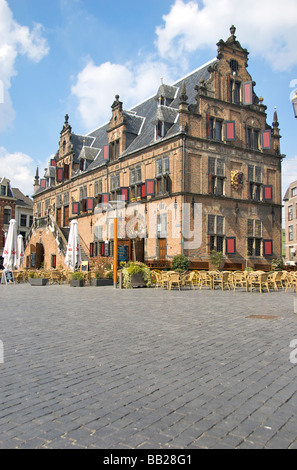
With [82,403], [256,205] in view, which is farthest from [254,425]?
[256,205]

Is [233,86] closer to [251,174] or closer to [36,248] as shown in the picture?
[251,174]

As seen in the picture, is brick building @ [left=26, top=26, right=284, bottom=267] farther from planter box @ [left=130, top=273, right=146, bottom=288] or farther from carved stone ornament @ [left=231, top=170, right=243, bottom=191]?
planter box @ [left=130, top=273, right=146, bottom=288]

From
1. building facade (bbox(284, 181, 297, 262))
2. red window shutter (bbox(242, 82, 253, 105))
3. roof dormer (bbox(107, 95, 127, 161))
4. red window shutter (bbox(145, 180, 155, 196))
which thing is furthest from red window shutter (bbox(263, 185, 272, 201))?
building facade (bbox(284, 181, 297, 262))

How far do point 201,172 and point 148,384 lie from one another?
22.8 m

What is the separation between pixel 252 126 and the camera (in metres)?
28.7

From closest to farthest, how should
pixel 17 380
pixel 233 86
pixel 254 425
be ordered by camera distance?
1. pixel 254 425
2. pixel 17 380
3. pixel 233 86

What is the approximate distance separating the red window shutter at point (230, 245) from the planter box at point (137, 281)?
1025 centimetres

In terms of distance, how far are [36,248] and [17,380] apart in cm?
3250

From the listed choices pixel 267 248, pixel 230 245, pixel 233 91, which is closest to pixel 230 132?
pixel 233 91

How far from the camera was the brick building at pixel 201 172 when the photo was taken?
83.3 feet

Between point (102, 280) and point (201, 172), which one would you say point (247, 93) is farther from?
point (102, 280)

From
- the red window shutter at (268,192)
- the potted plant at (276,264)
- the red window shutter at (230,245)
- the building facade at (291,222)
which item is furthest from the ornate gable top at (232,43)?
the building facade at (291,222)
